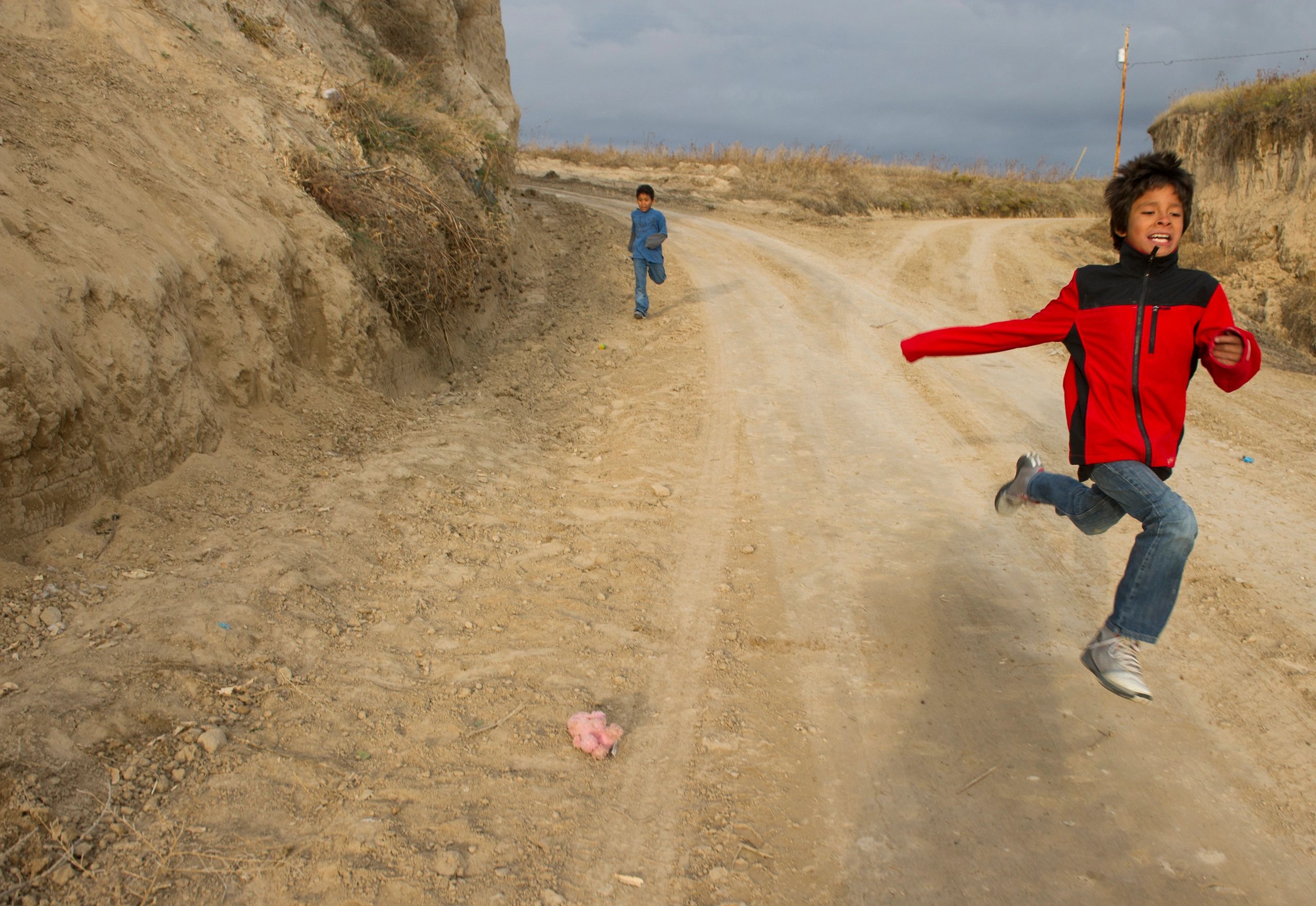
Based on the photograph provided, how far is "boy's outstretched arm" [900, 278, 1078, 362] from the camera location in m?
3.56

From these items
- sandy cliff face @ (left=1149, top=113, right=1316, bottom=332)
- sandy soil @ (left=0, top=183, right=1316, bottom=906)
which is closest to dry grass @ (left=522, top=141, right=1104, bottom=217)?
sandy cliff face @ (left=1149, top=113, right=1316, bottom=332)

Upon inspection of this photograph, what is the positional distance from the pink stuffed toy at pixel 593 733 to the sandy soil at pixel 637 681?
0.25ft

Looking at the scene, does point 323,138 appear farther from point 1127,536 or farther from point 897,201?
point 897,201

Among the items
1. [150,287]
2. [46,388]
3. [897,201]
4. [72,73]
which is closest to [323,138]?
[72,73]

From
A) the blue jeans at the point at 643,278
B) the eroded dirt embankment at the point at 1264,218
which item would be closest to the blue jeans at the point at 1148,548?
the blue jeans at the point at 643,278

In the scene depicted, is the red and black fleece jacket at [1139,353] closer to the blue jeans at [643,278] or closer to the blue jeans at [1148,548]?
the blue jeans at [1148,548]

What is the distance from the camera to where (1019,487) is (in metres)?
4.25

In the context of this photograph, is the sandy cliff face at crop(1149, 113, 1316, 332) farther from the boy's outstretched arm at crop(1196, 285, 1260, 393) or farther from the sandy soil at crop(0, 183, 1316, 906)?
the boy's outstretched arm at crop(1196, 285, 1260, 393)

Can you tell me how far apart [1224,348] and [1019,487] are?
4.44ft

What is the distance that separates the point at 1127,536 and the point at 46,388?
6.19m

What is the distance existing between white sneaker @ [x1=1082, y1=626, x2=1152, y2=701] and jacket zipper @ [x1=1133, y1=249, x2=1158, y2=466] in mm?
720

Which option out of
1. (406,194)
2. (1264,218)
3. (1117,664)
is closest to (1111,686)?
(1117,664)

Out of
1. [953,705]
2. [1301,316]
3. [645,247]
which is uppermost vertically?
[645,247]

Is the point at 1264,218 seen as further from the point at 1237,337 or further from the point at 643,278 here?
the point at 1237,337
